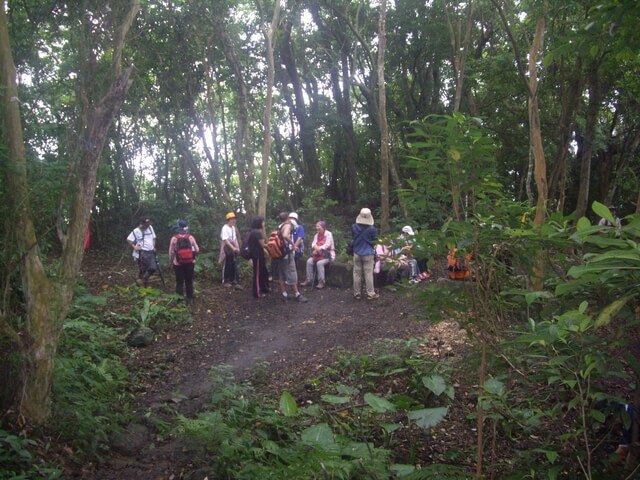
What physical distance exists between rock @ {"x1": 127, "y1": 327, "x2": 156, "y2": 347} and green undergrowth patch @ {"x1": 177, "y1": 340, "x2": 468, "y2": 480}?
1925 mm

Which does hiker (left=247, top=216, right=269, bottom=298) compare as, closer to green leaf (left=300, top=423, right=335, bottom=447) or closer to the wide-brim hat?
the wide-brim hat

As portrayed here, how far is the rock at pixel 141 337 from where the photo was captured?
25.7 ft

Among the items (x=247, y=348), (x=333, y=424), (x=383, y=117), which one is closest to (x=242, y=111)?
(x=383, y=117)

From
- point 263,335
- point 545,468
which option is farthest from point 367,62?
point 545,468

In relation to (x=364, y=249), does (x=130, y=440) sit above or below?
below

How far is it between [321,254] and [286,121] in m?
15.9

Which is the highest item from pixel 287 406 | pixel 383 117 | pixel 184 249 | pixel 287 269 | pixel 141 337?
pixel 383 117

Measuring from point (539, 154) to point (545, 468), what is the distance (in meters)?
8.27

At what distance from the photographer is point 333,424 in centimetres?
463

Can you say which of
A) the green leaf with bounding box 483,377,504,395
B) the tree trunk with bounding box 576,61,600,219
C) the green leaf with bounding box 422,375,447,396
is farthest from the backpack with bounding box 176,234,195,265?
the tree trunk with bounding box 576,61,600,219

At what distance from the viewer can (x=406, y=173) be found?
22.5 m

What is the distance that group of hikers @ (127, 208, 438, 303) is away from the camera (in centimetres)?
1003

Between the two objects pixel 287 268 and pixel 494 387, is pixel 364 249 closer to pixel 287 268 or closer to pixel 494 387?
pixel 287 268

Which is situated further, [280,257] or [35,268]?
[280,257]
